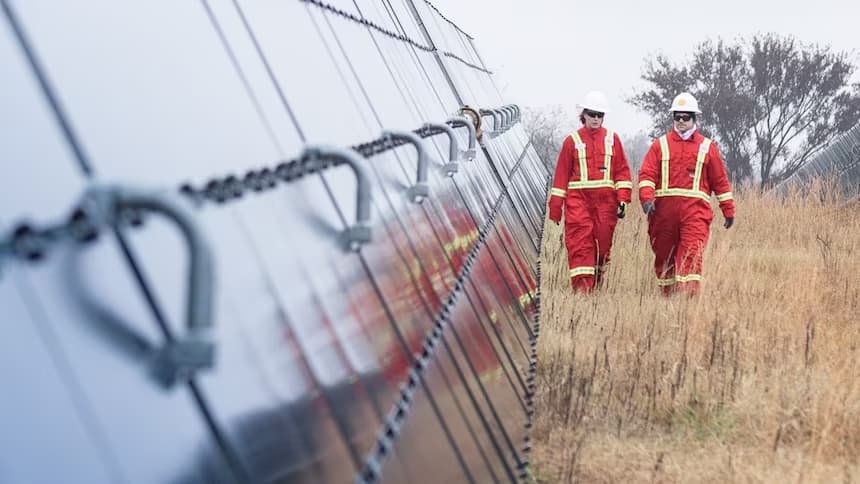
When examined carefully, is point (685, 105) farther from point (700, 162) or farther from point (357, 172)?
point (357, 172)

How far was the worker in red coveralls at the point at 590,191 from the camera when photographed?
11844 mm

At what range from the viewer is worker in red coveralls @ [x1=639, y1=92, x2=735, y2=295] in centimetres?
1145

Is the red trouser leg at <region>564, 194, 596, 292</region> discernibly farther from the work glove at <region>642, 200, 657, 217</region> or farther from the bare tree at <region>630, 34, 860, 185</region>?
the bare tree at <region>630, 34, 860, 185</region>

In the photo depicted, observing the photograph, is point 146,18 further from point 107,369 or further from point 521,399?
point 521,399

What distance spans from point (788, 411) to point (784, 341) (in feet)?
5.81

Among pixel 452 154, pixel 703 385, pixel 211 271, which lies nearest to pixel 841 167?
pixel 703 385

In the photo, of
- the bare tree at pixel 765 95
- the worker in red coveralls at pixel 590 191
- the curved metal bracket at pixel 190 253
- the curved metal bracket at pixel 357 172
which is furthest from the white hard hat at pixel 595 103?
the bare tree at pixel 765 95

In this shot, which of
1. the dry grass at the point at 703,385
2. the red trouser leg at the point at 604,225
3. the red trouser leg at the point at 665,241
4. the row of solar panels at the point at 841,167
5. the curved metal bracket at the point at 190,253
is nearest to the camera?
the curved metal bracket at the point at 190,253

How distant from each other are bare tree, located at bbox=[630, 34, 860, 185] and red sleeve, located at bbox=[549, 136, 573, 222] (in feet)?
117

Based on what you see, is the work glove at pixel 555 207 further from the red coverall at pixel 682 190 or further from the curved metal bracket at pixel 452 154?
the curved metal bracket at pixel 452 154

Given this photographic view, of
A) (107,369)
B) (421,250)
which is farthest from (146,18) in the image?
(421,250)

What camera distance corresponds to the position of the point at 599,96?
484 inches

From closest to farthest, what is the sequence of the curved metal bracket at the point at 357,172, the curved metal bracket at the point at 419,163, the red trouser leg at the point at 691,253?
the curved metal bracket at the point at 357,172 → the curved metal bracket at the point at 419,163 → the red trouser leg at the point at 691,253

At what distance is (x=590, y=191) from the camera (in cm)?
1197
